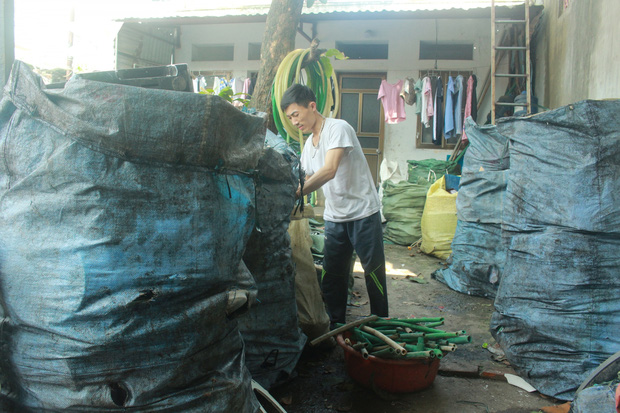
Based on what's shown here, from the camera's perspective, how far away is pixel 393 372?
7.57 ft

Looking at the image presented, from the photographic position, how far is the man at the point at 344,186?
9.40 feet

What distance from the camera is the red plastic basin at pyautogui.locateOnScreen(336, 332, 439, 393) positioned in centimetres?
229

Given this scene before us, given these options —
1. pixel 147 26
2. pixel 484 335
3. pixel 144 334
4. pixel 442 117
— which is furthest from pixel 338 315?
pixel 147 26

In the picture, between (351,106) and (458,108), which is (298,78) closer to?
(458,108)

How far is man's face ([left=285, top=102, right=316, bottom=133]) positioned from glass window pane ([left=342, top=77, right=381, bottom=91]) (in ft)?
21.7

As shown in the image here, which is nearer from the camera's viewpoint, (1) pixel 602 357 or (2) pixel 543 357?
(1) pixel 602 357

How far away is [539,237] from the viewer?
2461mm

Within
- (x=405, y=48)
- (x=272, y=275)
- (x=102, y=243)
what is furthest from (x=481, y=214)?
(x=405, y=48)

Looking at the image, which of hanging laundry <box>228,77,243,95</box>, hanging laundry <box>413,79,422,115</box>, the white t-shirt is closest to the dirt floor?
the white t-shirt

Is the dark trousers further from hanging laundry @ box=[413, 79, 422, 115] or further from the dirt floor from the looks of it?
hanging laundry @ box=[413, 79, 422, 115]

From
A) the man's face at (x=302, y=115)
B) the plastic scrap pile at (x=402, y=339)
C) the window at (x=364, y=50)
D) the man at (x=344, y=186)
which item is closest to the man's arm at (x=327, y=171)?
the man at (x=344, y=186)

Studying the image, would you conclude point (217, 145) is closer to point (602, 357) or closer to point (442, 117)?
point (602, 357)

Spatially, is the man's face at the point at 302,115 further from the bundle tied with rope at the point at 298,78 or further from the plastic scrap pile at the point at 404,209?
the plastic scrap pile at the point at 404,209

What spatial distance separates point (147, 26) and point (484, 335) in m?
9.28
